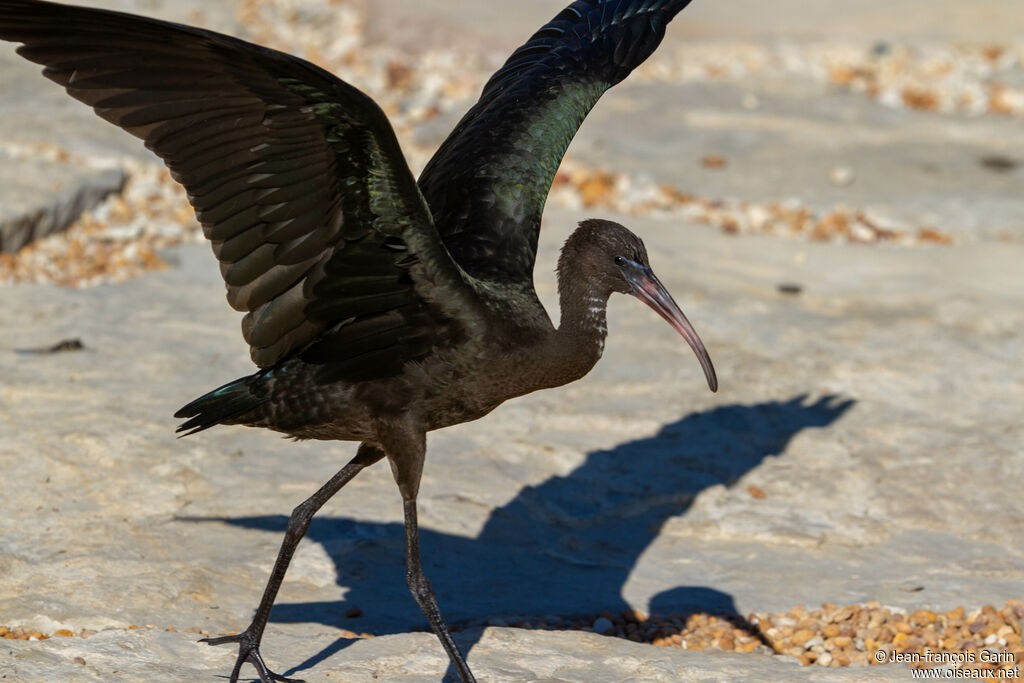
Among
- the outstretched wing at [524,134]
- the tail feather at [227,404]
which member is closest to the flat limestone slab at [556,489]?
the tail feather at [227,404]

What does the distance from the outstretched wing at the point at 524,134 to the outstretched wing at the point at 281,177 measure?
445 mm

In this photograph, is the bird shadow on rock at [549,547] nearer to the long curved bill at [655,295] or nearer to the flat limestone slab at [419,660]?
the flat limestone slab at [419,660]

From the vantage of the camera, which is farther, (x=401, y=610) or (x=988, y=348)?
(x=988, y=348)

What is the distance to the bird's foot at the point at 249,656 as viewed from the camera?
12.9 ft

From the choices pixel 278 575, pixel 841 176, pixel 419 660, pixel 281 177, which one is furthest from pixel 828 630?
pixel 841 176

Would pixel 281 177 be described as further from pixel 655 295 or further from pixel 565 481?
pixel 565 481

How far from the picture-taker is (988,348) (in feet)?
22.7

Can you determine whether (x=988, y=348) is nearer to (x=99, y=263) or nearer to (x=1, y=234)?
(x=99, y=263)

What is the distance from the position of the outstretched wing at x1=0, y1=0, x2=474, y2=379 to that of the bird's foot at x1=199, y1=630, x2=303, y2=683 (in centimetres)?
86

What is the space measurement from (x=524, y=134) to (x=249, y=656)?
82.4 inches

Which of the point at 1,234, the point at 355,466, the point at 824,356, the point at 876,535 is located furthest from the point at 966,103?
the point at 355,466

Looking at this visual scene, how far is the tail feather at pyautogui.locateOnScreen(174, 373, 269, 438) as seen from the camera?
4238mm

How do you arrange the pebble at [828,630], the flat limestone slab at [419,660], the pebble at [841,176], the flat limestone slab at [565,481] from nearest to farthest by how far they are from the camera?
the flat limestone slab at [419,660]
the pebble at [828,630]
the flat limestone slab at [565,481]
the pebble at [841,176]

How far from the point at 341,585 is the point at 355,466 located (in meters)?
0.67
